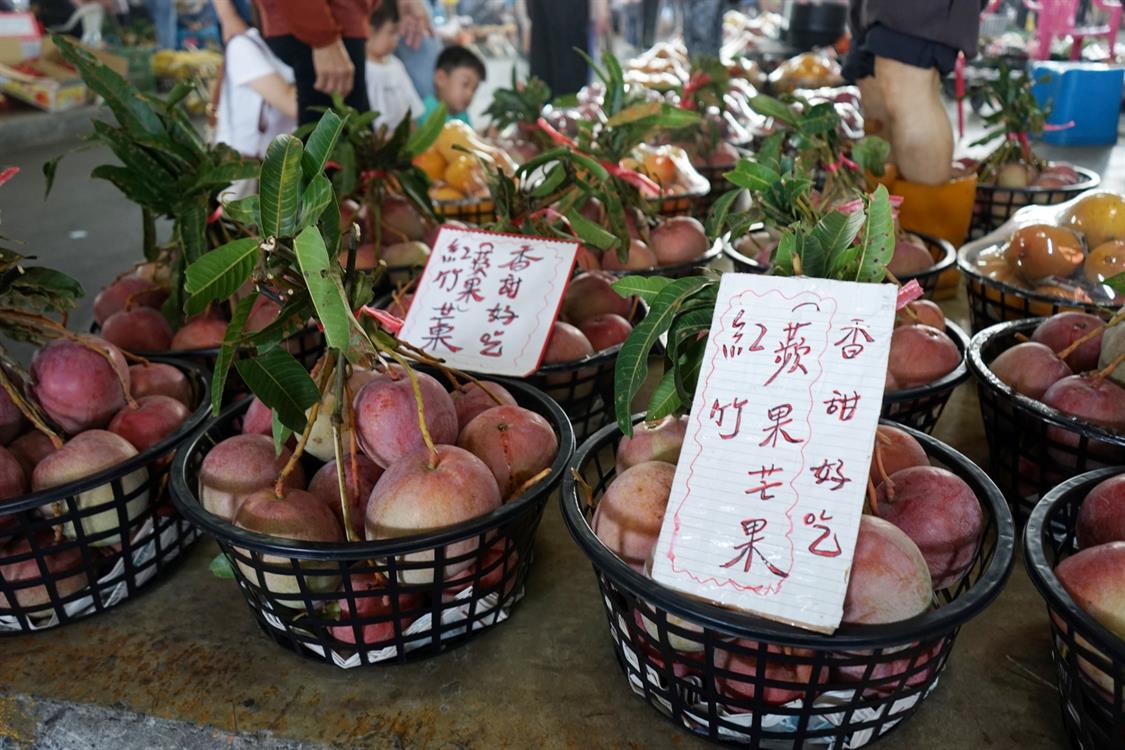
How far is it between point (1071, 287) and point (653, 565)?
3.85 ft

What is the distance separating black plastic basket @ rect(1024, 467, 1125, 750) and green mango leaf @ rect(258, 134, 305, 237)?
2.48 feet

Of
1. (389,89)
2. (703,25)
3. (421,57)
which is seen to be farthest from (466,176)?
(703,25)

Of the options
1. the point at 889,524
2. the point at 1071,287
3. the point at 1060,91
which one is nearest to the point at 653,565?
the point at 889,524

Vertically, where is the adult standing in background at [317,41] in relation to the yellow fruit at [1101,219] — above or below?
above

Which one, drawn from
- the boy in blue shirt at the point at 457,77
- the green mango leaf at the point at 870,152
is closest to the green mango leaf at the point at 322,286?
the green mango leaf at the point at 870,152

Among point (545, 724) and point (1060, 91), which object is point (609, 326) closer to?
point (545, 724)

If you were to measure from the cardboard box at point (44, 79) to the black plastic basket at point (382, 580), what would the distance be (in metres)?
6.53

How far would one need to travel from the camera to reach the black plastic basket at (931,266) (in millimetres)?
1586

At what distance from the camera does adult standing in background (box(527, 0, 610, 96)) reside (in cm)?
420

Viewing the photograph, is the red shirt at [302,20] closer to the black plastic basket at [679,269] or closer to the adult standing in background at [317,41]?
the adult standing in background at [317,41]

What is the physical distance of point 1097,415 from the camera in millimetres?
1052

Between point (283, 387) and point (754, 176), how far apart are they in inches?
26.3

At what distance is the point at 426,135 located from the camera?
1826mm

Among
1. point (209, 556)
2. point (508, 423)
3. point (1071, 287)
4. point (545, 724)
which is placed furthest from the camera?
point (1071, 287)
